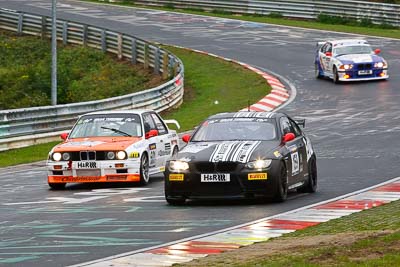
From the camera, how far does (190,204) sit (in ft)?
59.4

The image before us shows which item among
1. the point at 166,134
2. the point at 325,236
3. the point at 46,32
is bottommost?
the point at 46,32

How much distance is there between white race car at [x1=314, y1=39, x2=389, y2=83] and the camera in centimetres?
4175

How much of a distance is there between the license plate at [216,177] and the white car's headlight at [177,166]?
31cm

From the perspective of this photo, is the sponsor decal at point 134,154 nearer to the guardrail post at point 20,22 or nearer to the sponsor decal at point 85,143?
the sponsor decal at point 85,143

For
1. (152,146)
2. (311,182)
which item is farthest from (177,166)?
(152,146)

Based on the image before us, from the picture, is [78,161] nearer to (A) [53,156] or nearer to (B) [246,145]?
(A) [53,156]

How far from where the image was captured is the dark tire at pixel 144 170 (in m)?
21.2

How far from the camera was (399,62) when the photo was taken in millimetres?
47344

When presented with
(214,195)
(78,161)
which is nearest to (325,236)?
(214,195)

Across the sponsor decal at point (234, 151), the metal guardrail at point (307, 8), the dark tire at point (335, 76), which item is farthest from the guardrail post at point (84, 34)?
the sponsor decal at point (234, 151)

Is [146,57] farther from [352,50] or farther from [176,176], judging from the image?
[176,176]

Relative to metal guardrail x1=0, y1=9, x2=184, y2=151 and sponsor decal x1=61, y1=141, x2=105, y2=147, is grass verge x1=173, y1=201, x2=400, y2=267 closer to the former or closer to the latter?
sponsor decal x1=61, y1=141, x2=105, y2=147

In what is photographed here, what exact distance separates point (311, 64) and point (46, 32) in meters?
15.2

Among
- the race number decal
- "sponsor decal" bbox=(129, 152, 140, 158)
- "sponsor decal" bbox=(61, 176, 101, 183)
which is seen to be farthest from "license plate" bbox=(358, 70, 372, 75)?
the race number decal
